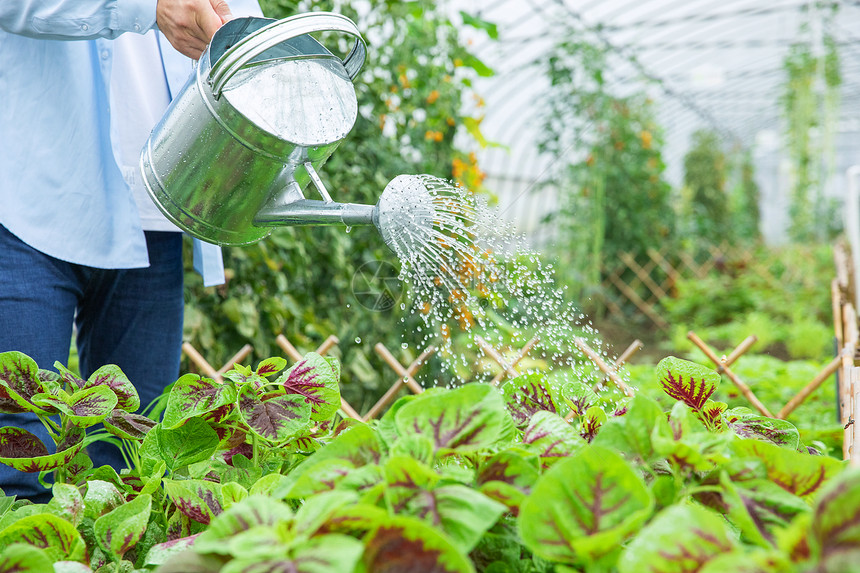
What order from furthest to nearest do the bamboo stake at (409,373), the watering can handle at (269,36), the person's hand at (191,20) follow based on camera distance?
the bamboo stake at (409,373), the person's hand at (191,20), the watering can handle at (269,36)

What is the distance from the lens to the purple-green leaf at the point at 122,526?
0.52 meters

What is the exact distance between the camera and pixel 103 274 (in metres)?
1.13

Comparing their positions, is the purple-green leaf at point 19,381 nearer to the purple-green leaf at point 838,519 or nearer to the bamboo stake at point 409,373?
the bamboo stake at point 409,373

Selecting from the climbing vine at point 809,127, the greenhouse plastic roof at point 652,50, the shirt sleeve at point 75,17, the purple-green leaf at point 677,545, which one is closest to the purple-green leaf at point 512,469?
the purple-green leaf at point 677,545

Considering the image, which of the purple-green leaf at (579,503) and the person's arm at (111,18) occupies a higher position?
the person's arm at (111,18)

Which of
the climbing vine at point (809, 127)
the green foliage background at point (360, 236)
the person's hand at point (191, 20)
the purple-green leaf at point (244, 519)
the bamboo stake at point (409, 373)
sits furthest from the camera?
the climbing vine at point (809, 127)

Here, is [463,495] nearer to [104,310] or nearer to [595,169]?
[104,310]

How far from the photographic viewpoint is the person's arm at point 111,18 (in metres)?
0.90

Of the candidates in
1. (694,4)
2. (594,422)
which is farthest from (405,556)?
(694,4)

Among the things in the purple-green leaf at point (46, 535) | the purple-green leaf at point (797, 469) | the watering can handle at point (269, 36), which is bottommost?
the purple-green leaf at point (46, 535)

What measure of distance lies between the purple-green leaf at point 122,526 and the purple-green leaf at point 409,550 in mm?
222

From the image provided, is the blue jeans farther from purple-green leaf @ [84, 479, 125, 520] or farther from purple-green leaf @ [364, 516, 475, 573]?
purple-green leaf @ [364, 516, 475, 573]

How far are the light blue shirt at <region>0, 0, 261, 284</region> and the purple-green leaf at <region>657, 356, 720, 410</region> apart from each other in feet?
2.50

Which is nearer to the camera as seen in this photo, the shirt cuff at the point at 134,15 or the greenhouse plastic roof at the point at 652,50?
the shirt cuff at the point at 134,15
